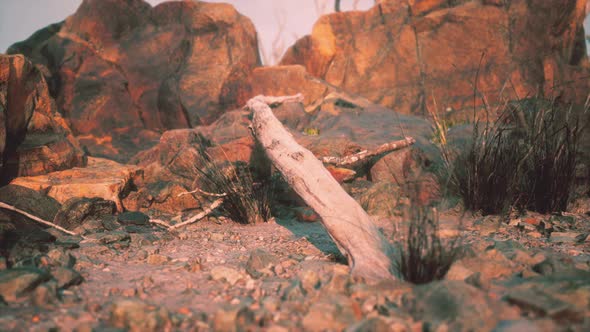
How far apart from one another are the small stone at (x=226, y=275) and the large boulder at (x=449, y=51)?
319 inches

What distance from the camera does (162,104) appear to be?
11.6 m

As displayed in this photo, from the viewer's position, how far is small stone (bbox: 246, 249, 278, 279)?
2.52 m

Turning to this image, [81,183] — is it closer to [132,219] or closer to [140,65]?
[132,219]

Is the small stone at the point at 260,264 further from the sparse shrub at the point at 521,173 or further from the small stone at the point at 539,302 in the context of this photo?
the sparse shrub at the point at 521,173

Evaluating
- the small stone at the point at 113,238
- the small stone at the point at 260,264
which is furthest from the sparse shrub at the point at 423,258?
the small stone at the point at 113,238

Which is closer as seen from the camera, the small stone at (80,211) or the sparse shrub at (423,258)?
the sparse shrub at (423,258)

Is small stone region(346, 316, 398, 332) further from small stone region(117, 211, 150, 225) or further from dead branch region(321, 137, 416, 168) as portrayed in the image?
dead branch region(321, 137, 416, 168)

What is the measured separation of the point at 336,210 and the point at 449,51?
399 inches

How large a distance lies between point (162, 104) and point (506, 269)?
430 inches

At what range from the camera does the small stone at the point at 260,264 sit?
99.3 inches

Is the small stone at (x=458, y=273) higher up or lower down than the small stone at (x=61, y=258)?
higher up

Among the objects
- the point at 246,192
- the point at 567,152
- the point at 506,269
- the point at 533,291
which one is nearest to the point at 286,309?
the point at 533,291

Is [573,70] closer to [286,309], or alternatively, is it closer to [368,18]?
[368,18]

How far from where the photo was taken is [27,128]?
5195 mm
